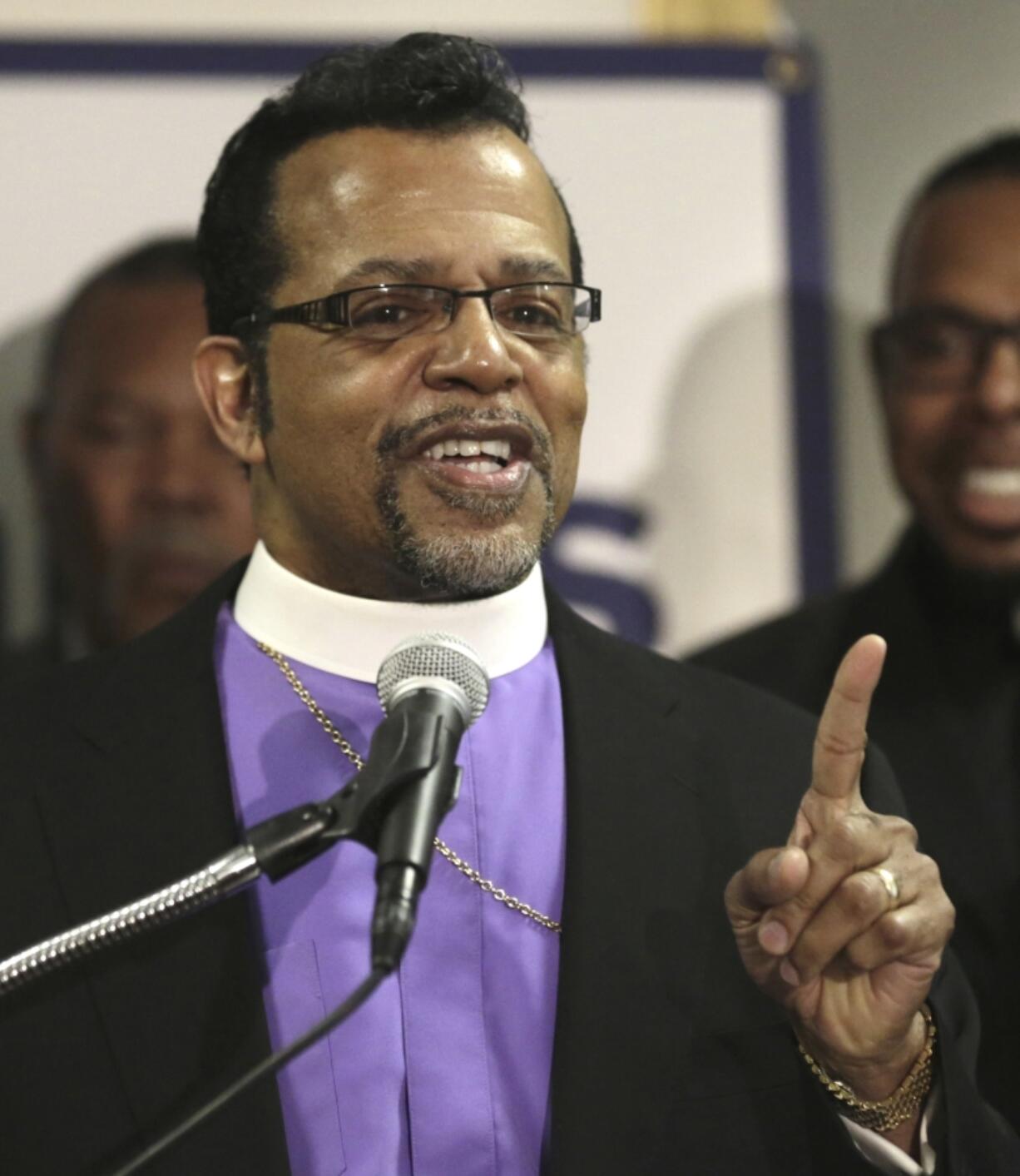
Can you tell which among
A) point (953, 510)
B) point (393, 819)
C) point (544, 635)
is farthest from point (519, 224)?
point (953, 510)

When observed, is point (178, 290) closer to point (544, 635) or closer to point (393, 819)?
point (544, 635)

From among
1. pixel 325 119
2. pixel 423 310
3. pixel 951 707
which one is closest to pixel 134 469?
pixel 325 119

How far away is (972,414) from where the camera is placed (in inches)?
120

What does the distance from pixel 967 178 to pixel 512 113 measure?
1.46m

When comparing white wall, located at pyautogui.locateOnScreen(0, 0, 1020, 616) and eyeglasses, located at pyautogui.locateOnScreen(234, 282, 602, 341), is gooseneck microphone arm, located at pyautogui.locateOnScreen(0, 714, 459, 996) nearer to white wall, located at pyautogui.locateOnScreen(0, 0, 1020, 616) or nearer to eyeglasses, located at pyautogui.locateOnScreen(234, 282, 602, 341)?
eyeglasses, located at pyautogui.locateOnScreen(234, 282, 602, 341)

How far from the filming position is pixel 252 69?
121 inches

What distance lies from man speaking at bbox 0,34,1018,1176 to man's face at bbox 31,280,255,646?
89cm

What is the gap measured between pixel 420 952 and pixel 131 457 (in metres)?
1.50

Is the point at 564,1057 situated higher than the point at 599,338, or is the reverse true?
the point at 599,338

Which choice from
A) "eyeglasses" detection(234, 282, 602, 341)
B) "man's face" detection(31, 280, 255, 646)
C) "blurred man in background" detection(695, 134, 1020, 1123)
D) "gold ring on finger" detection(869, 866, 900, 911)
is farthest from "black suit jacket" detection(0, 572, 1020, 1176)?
"man's face" detection(31, 280, 255, 646)

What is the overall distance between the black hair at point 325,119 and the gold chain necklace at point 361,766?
0.35m

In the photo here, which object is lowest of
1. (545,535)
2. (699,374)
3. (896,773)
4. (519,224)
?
(896,773)

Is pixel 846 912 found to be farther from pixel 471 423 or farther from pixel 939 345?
pixel 939 345

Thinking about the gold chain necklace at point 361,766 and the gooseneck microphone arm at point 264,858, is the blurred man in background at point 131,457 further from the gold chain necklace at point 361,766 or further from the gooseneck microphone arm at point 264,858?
the gooseneck microphone arm at point 264,858
